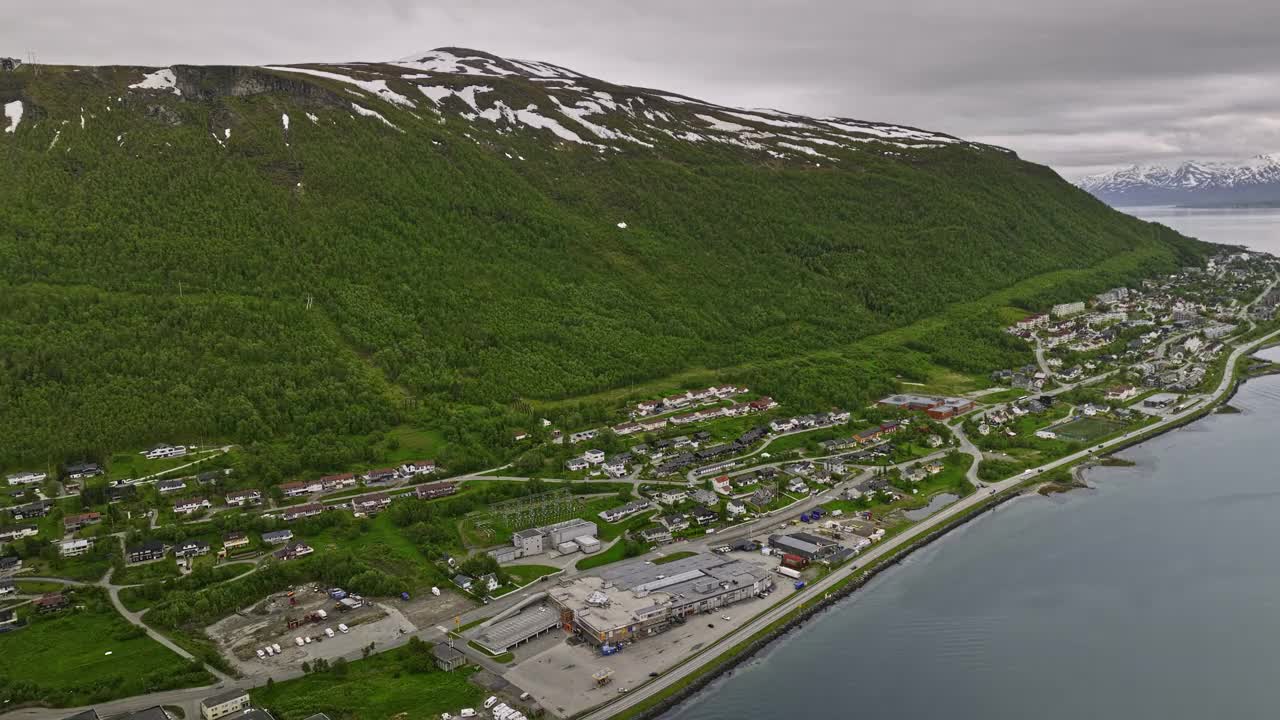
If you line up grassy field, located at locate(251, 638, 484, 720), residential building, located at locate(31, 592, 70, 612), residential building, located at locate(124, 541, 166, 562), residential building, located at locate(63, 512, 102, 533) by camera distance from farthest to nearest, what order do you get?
residential building, located at locate(63, 512, 102, 533) → residential building, located at locate(124, 541, 166, 562) → residential building, located at locate(31, 592, 70, 612) → grassy field, located at locate(251, 638, 484, 720)

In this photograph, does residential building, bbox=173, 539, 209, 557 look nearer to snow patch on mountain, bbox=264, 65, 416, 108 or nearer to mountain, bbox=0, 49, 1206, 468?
mountain, bbox=0, 49, 1206, 468

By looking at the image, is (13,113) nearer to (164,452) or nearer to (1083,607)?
(164,452)

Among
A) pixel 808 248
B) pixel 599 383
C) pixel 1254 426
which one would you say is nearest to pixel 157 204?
pixel 599 383

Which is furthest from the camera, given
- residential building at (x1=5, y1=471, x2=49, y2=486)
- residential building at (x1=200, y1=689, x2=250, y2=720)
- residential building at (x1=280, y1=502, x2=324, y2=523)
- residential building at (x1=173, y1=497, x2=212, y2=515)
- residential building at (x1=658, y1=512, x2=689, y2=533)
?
residential building at (x1=5, y1=471, x2=49, y2=486)

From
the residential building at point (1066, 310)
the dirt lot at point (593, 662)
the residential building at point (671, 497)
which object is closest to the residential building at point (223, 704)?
the dirt lot at point (593, 662)

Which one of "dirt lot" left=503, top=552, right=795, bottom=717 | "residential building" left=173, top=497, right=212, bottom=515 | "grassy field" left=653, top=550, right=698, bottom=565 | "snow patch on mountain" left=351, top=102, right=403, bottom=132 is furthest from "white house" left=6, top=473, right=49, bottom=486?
"snow patch on mountain" left=351, top=102, right=403, bottom=132

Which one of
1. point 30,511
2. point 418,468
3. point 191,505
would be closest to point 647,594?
point 418,468
